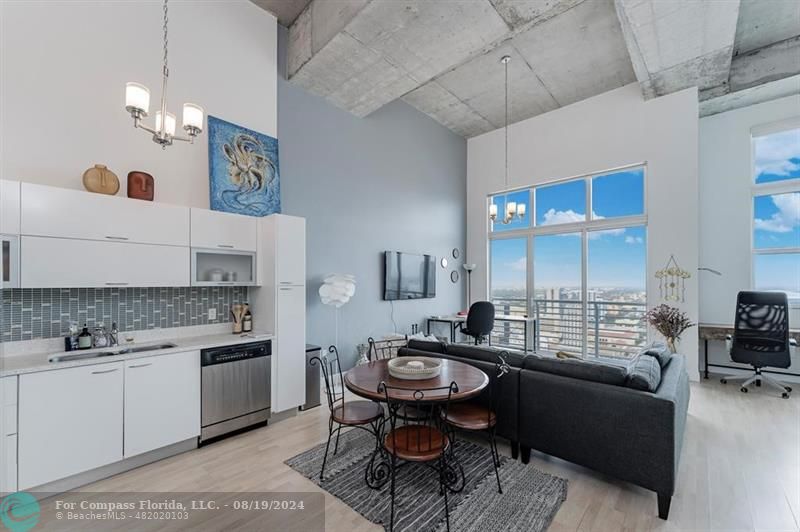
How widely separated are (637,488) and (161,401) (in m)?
3.49

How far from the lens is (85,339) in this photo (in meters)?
2.57

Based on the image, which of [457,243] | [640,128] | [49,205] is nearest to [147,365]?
[49,205]

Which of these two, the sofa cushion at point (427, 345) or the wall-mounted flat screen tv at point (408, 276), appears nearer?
the sofa cushion at point (427, 345)

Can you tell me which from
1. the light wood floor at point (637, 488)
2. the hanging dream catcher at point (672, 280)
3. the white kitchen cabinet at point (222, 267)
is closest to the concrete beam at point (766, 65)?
the hanging dream catcher at point (672, 280)

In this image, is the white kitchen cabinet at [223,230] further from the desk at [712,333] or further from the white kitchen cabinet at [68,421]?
the desk at [712,333]

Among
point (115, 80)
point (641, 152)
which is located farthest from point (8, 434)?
point (641, 152)

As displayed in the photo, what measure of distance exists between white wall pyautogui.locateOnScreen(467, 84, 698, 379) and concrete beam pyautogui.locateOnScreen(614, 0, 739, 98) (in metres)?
0.42

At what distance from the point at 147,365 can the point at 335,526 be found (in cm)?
182

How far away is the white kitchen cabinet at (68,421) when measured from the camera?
81.8 inches

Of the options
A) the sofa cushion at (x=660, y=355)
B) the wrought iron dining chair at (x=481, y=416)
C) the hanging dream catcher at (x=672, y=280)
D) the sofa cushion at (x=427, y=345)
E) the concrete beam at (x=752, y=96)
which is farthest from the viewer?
the hanging dream catcher at (x=672, y=280)

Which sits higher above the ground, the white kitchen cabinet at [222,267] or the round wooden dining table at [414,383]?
the white kitchen cabinet at [222,267]

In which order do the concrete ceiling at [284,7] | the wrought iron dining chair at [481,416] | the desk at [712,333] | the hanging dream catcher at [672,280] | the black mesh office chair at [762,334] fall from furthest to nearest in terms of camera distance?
the hanging dream catcher at [672,280]
the desk at [712,333]
the black mesh office chair at [762,334]
the concrete ceiling at [284,7]
the wrought iron dining chair at [481,416]

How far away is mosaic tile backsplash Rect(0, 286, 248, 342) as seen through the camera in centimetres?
241

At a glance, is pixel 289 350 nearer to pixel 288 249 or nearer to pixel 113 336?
pixel 288 249
